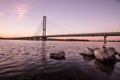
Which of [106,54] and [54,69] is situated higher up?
[106,54]

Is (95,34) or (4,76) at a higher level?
(95,34)

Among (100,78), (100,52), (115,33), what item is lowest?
(100,78)

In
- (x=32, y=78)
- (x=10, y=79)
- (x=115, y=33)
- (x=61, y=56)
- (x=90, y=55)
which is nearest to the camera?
(x=10, y=79)

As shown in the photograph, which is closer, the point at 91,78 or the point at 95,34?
the point at 91,78

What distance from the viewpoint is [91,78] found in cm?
871

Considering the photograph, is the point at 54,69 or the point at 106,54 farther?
the point at 106,54

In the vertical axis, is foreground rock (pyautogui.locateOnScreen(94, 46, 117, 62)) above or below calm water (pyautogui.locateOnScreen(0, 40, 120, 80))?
above

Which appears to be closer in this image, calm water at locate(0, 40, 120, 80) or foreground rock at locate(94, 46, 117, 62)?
calm water at locate(0, 40, 120, 80)

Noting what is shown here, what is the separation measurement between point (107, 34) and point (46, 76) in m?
42.8

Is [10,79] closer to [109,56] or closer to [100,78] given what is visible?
[100,78]

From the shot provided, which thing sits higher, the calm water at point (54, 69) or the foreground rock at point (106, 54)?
the foreground rock at point (106, 54)

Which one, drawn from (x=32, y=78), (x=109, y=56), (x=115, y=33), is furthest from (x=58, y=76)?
(x=115, y=33)

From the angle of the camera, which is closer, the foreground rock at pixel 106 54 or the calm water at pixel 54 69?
the calm water at pixel 54 69

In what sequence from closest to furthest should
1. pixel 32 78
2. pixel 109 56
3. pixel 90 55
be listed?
pixel 32 78 < pixel 109 56 < pixel 90 55
